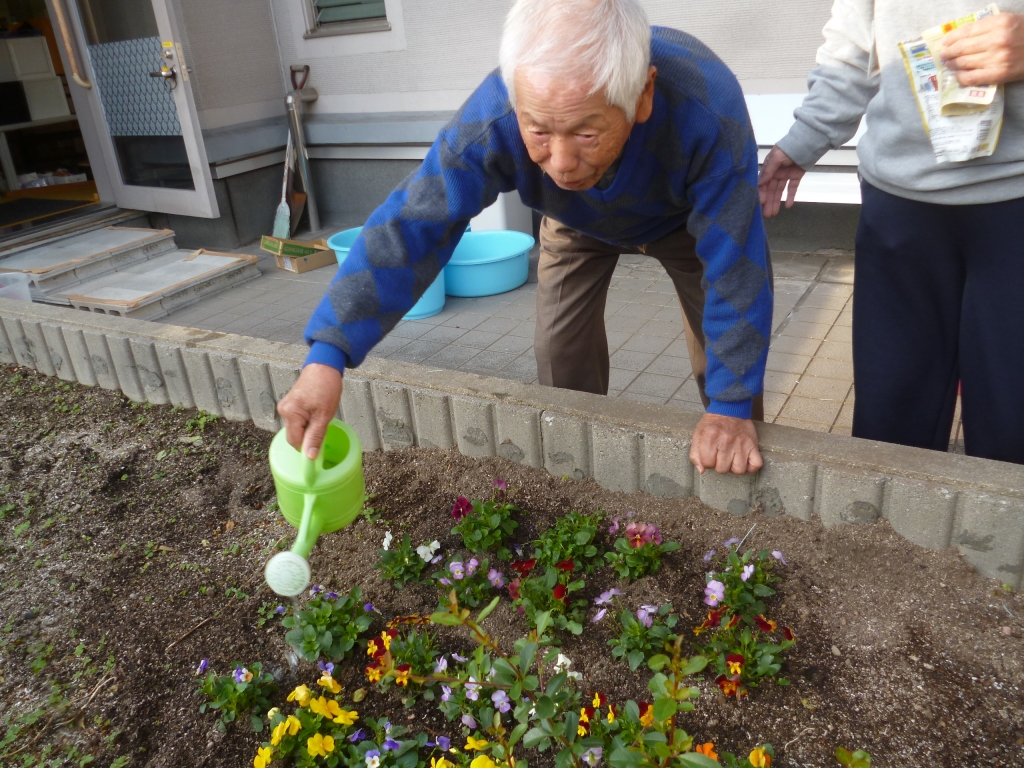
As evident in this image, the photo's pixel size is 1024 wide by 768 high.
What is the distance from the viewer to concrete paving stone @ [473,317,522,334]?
4117 mm

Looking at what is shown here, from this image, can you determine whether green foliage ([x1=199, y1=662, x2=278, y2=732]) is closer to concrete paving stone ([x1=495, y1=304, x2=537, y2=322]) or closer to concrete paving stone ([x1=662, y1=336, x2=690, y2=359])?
concrete paving stone ([x1=662, y1=336, x2=690, y2=359])

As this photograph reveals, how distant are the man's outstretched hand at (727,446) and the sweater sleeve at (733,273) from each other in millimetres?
25

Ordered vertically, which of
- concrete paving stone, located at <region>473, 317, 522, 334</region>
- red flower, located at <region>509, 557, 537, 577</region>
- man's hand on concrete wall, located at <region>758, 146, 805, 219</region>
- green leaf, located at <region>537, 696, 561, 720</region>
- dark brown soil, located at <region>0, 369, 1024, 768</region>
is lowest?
concrete paving stone, located at <region>473, 317, 522, 334</region>

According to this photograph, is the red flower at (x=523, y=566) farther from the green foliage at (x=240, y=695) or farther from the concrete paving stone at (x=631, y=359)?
the concrete paving stone at (x=631, y=359)

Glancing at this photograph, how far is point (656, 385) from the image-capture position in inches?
133

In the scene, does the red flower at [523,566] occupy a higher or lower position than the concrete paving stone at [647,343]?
higher

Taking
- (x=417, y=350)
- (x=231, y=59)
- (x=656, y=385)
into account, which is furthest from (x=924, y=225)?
(x=231, y=59)

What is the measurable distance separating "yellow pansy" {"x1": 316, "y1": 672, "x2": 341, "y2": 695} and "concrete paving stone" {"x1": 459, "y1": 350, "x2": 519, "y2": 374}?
215 centimetres

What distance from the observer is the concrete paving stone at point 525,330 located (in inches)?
159

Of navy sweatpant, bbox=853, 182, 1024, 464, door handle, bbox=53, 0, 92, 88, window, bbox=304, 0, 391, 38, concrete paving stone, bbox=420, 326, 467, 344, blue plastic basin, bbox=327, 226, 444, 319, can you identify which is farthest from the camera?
window, bbox=304, 0, 391, 38

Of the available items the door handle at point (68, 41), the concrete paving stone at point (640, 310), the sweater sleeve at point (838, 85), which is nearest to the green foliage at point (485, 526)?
the sweater sleeve at point (838, 85)

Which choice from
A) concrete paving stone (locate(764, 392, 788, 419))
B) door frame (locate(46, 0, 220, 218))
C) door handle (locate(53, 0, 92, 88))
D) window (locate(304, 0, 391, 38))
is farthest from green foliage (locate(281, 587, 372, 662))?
door handle (locate(53, 0, 92, 88))

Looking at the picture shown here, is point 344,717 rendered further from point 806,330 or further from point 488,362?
point 806,330

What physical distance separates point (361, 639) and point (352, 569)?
0.83ft
